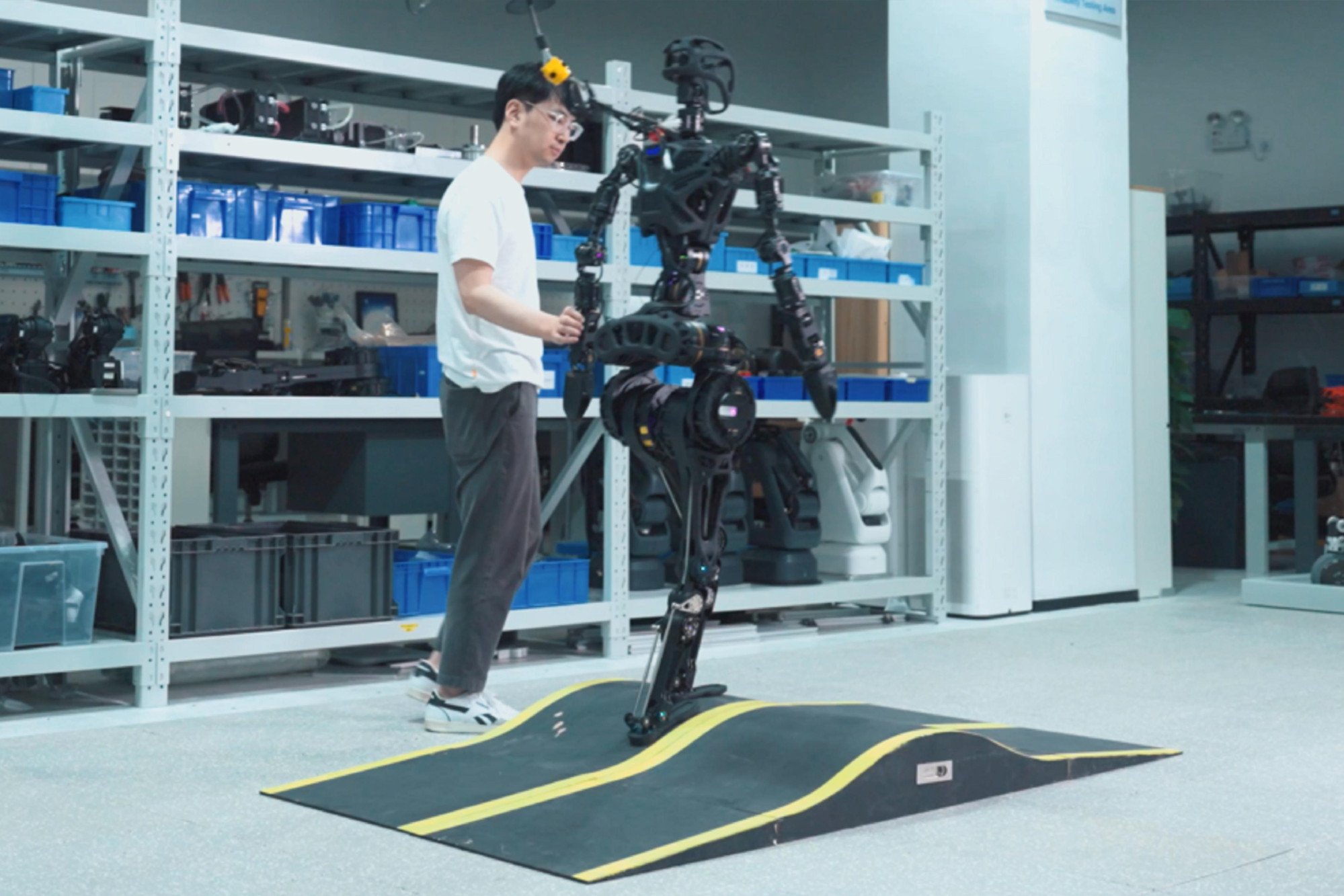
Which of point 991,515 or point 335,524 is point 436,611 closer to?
point 335,524

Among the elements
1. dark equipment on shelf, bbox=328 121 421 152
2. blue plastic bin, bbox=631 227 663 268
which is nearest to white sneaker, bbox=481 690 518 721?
dark equipment on shelf, bbox=328 121 421 152

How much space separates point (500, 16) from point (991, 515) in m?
5.97

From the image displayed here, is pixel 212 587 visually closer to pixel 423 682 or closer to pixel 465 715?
pixel 423 682

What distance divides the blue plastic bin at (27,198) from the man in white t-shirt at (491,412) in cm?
121

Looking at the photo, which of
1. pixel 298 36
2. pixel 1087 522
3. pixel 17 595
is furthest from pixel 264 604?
pixel 298 36

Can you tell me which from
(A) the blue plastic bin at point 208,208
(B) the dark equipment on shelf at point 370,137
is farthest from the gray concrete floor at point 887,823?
(B) the dark equipment on shelf at point 370,137

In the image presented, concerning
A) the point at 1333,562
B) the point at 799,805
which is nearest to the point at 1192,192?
the point at 1333,562

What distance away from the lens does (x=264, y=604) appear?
17.2 feet

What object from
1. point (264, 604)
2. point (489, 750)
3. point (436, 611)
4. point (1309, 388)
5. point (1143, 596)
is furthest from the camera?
point (1309, 388)

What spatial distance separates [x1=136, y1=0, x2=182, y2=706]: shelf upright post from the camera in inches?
193

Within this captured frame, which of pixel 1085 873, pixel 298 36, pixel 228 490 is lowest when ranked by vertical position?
pixel 1085 873

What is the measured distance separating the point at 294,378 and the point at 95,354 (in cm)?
66

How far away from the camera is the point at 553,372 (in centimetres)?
592

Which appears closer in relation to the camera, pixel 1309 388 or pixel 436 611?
pixel 436 611
